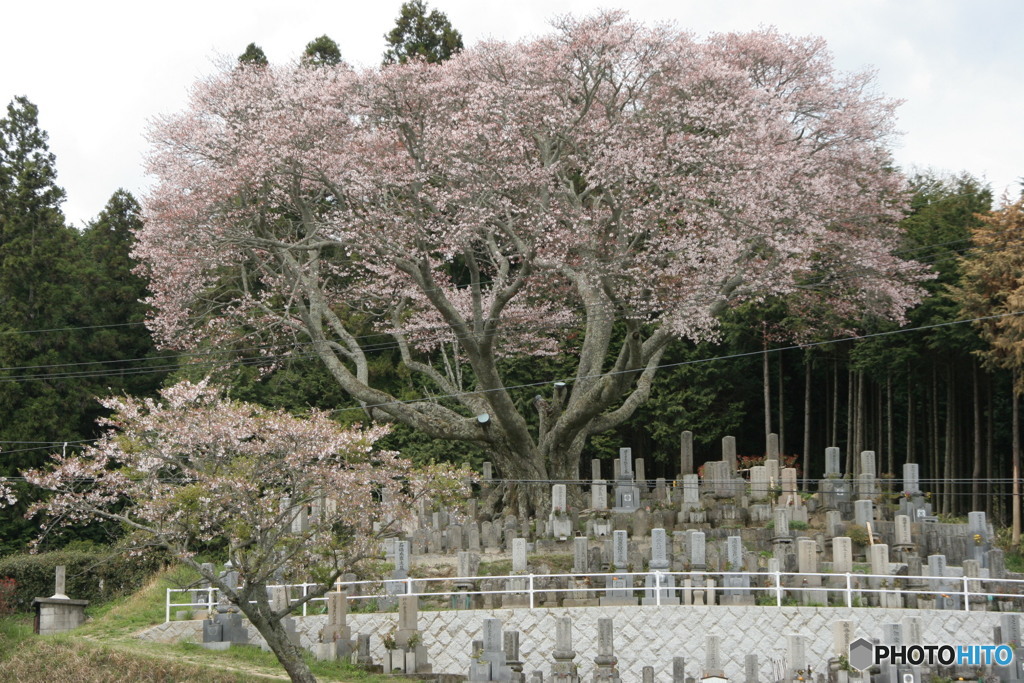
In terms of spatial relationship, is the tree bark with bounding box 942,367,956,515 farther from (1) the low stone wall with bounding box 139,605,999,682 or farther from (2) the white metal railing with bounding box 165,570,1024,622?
(1) the low stone wall with bounding box 139,605,999,682

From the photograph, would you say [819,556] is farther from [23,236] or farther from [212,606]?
[23,236]

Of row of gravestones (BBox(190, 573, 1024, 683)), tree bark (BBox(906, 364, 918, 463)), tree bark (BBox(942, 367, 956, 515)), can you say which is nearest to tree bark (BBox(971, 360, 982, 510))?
tree bark (BBox(942, 367, 956, 515))

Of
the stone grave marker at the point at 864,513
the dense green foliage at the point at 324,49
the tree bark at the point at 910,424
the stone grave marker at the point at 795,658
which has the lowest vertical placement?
the stone grave marker at the point at 795,658

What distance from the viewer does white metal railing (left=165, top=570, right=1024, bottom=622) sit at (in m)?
21.1

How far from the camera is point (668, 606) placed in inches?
851

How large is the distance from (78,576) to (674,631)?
744 inches

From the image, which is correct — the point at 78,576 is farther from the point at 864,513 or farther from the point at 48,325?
the point at 864,513

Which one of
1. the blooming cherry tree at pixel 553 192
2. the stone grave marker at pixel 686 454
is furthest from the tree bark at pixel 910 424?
the stone grave marker at pixel 686 454

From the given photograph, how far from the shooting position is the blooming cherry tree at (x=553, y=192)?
1105 inches

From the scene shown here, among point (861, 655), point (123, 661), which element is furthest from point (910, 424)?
point (123, 661)

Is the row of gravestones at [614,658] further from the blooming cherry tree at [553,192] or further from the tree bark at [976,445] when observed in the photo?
the tree bark at [976,445]

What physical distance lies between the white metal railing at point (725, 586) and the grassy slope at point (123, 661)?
1324mm

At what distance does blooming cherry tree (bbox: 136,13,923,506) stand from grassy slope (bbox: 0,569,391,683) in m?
8.73

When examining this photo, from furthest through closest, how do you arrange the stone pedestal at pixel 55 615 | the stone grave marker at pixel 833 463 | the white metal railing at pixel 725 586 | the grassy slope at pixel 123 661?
the stone grave marker at pixel 833 463, the stone pedestal at pixel 55 615, the white metal railing at pixel 725 586, the grassy slope at pixel 123 661
